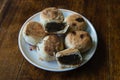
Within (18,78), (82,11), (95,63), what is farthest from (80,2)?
(18,78)

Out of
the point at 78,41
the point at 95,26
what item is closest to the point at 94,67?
the point at 78,41

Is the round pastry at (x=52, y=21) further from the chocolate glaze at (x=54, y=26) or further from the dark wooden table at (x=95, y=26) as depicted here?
the dark wooden table at (x=95, y=26)

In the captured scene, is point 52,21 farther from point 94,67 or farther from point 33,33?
point 94,67

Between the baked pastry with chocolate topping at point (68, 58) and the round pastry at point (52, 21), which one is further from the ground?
the round pastry at point (52, 21)

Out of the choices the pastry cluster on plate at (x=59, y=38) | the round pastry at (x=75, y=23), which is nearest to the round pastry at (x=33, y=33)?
the pastry cluster on plate at (x=59, y=38)

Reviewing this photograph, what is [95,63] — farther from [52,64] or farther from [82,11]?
[82,11]

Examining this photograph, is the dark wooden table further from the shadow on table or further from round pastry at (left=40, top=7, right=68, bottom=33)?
round pastry at (left=40, top=7, right=68, bottom=33)

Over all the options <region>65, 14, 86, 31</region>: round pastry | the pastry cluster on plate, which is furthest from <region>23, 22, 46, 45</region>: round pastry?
<region>65, 14, 86, 31</region>: round pastry
